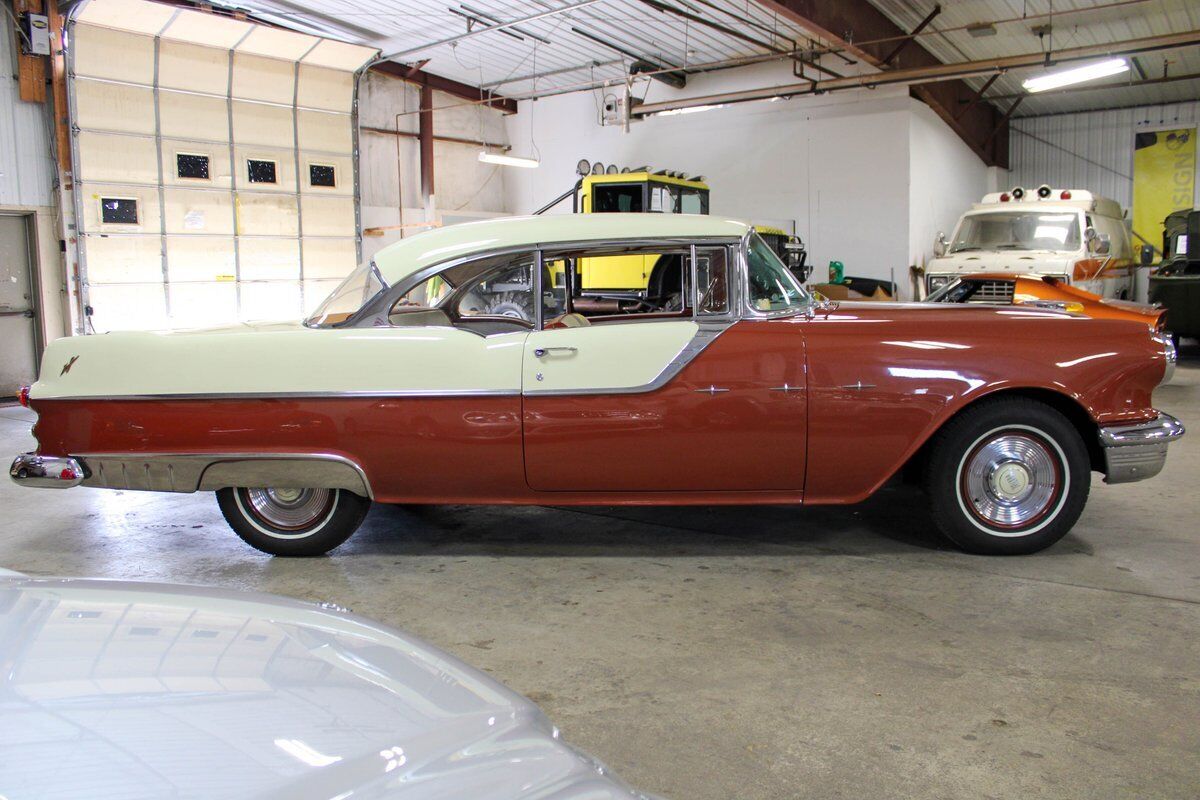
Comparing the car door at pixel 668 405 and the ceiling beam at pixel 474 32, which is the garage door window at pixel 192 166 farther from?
the car door at pixel 668 405

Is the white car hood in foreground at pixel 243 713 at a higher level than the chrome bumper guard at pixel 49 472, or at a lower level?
higher

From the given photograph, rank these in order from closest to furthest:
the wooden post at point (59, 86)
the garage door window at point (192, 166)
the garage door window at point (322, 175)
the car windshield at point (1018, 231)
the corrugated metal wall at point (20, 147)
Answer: the car windshield at point (1018, 231) < the corrugated metal wall at point (20, 147) < the wooden post at point (59, 86) < the garage door window at point (192, 166) < the garage door window at point (322, 175)

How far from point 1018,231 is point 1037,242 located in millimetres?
328

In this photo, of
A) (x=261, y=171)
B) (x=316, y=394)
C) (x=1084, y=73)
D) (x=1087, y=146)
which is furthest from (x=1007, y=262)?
(x=261, y=171)

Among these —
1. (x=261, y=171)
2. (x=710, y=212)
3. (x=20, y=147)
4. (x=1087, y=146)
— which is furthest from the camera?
(x=1087, y=146)

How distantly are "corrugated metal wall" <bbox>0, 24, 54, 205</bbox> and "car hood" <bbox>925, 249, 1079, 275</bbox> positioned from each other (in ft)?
38.1

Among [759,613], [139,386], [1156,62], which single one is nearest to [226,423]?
[139,386]

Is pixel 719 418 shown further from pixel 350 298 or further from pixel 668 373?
pixel 350 298

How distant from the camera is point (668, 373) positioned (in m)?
3.97

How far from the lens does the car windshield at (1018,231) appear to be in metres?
11.4

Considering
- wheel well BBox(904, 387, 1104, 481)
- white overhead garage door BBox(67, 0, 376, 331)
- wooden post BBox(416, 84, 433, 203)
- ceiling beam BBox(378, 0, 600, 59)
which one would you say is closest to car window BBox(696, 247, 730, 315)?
wheel well BBox(904, 387, 1104, 481)

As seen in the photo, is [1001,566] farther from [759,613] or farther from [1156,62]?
[1156,62]

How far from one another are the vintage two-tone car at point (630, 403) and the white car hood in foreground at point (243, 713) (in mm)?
2426

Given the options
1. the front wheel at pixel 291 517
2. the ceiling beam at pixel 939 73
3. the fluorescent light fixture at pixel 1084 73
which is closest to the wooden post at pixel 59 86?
the ceiling beam at pixel 939 73
